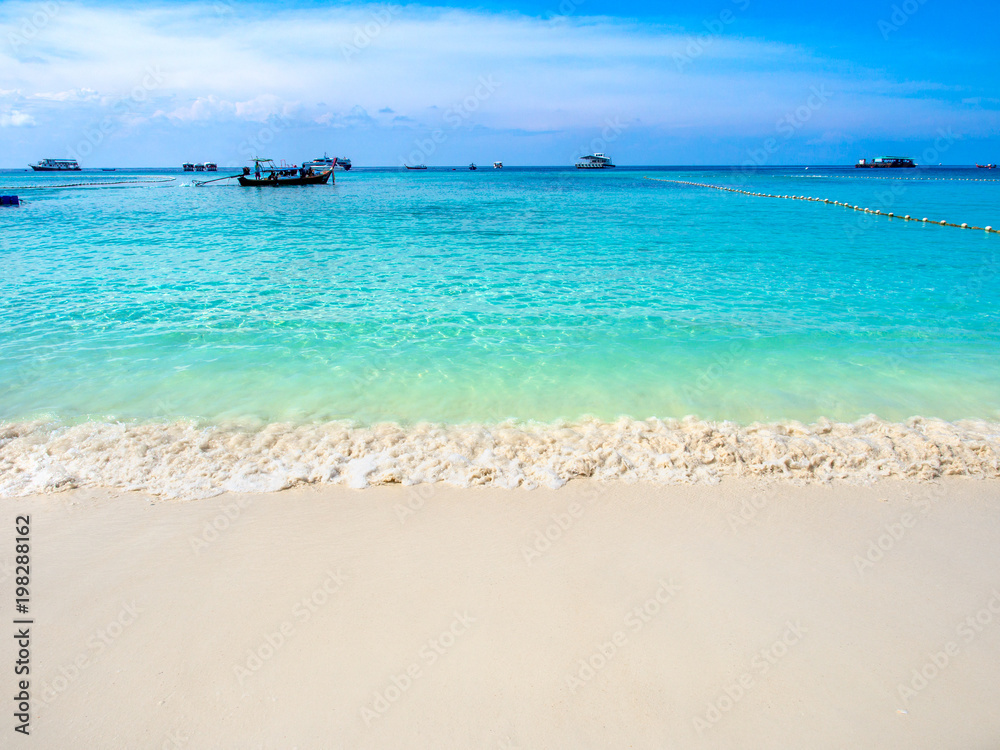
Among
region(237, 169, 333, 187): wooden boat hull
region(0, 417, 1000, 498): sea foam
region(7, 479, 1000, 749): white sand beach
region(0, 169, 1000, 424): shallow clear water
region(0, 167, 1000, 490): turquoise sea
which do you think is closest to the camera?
region(7, 479, 1000, 749): white sand beach

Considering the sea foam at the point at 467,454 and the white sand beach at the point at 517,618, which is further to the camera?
the sea foam at the point at 467,454

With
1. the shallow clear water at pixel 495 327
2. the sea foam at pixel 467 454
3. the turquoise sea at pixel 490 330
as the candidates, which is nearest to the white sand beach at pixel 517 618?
the sea foam at pixel 467 454

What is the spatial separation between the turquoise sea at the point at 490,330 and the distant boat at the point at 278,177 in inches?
1507

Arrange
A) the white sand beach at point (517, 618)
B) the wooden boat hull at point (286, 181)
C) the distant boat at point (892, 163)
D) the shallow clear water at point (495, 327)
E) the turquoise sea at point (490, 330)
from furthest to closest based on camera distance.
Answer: the distant boat at point (892, 163) → the wooden boat hull at point (286, 181) → the shallow clear water at point (495, 327) → the turquoise sea at point (490, 330) → the white sand beach at point (517, 618)

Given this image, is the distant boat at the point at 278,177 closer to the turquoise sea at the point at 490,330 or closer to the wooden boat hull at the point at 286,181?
the wooden boat hull at the point at 286,181

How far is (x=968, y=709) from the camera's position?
2.86 meters

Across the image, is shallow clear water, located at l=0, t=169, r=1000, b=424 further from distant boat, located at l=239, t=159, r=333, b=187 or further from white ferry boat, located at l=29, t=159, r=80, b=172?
white ferry boat, located at l=29, t=159, r=80, b=172

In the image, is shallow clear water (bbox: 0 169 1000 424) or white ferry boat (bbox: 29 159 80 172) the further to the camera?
white ferry boat (bbox: 29 159 80 172)

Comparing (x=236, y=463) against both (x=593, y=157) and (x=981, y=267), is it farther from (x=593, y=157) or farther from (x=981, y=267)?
(x=593, y=157)

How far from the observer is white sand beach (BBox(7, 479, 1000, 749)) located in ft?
9.21

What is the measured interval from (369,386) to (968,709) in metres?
6.35

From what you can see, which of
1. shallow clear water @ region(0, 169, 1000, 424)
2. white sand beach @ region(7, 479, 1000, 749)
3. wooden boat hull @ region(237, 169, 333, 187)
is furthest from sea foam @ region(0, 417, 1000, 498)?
wooden boat hull @ region(237, 169, 333, 187)

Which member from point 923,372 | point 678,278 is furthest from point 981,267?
point 923,372

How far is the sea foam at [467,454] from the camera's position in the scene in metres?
4.98
